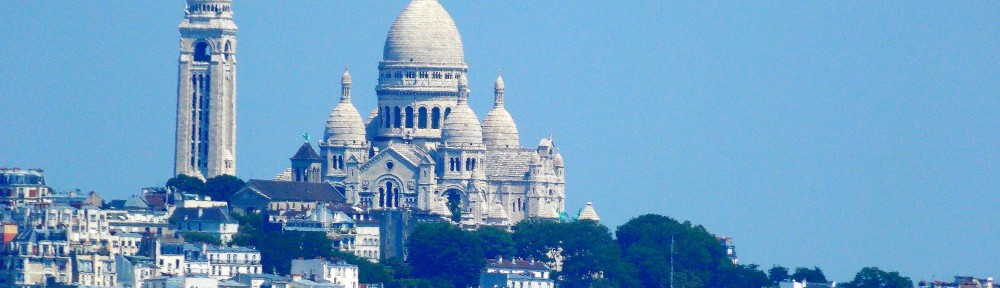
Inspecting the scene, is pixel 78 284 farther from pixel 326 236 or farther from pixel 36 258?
pixel 326 236

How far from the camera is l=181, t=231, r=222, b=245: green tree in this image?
192m

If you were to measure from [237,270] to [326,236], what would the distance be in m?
13.5

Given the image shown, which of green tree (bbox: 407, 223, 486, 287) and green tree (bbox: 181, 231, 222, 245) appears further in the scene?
green tree (bbox: 407, 223, 486, 287)

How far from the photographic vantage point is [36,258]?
183375mm

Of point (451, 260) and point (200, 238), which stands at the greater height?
point (200, 238)

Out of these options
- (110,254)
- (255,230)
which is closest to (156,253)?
(110,254)

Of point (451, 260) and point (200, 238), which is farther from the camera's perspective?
point (451, 260)

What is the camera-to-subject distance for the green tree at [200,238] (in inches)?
7579

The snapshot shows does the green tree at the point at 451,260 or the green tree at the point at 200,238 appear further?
the green tree at the point at 451,260

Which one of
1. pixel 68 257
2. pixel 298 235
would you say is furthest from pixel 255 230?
pixel 68 257

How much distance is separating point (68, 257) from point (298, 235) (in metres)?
15.3

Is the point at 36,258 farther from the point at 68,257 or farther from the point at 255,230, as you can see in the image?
the point at 255,230

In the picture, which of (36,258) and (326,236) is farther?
(326,236)

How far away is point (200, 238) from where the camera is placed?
193750 millimetres
